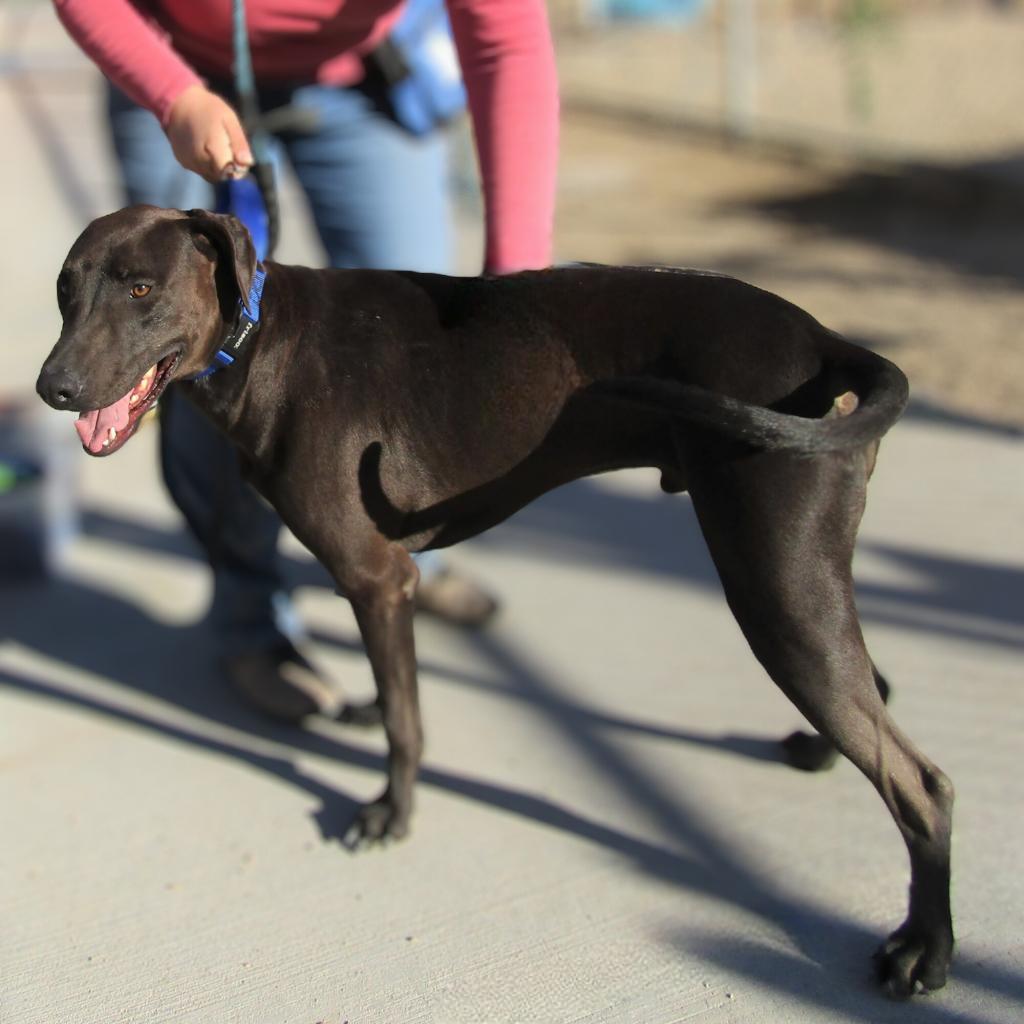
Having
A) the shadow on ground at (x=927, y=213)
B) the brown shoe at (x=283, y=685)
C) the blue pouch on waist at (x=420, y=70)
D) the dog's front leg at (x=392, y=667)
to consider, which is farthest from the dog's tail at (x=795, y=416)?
the shadow on ground at (x=927, y=213)

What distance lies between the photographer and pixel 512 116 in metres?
2.67

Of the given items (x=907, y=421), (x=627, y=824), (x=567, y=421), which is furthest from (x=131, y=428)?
(x=907, y=421)

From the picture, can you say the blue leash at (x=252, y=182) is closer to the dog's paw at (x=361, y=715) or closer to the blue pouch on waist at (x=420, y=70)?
the blue pouch on waist at (x=420, y=70)

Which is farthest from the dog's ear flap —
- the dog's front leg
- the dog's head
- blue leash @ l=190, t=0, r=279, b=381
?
the dog's front leg

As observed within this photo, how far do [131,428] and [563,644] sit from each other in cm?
162

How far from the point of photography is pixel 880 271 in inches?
263

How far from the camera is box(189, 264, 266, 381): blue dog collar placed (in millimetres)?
2377

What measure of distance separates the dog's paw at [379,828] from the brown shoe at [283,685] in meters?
0.53

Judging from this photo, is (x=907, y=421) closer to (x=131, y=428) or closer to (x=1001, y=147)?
(x=131, y=428)

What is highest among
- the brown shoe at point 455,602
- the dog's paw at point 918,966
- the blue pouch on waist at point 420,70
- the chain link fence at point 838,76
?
the blue pouch on waist at point 420,70

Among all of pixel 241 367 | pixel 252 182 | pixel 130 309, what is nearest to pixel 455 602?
pixel 252 182

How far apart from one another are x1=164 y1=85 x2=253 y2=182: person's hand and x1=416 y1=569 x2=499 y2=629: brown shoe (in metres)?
1.49

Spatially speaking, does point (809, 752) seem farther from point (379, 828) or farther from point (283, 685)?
point (283, 685)

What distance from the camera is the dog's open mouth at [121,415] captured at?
222cm
